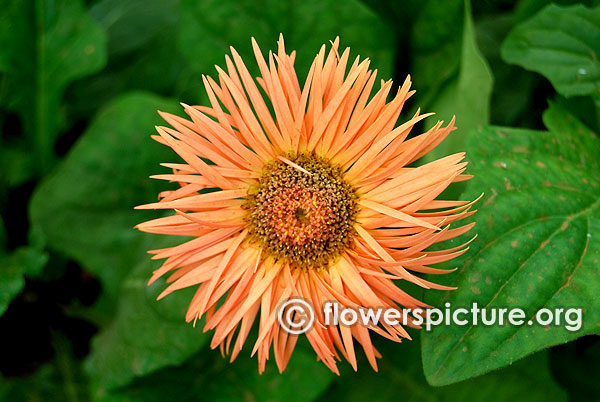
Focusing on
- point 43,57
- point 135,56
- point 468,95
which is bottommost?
point 43,57

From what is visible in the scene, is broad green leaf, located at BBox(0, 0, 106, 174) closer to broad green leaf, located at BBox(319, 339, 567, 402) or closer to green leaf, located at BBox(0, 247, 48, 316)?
green leaf, located at BBox(0, 247, 48, 316)

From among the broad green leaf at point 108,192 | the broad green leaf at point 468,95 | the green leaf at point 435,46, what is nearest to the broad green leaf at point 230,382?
the broad green leaf at point 108,192

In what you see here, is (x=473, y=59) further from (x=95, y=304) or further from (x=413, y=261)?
(x=95, y=304)

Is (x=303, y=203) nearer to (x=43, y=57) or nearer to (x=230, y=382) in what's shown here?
(x=230, y=382)

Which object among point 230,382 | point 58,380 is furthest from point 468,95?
point 58,380

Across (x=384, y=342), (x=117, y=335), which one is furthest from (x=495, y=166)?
(x=117, y=335)

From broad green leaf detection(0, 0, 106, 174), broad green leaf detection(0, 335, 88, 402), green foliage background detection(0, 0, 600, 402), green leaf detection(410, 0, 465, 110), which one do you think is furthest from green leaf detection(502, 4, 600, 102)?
broad green leaf detection(0, 335, 88, 402)

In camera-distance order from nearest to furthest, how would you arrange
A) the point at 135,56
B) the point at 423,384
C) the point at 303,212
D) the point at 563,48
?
1. the point at 303,212
2. the point at 563,48
3. the point at 423,384
4. the point at 135,56
